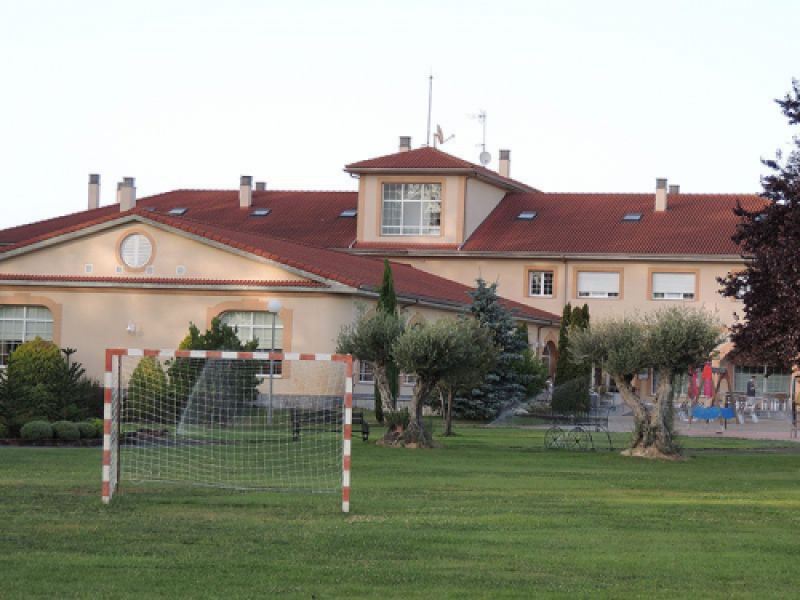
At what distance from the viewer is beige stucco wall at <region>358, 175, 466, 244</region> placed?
194 ft

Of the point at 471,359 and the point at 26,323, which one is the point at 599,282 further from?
the point at 471,359

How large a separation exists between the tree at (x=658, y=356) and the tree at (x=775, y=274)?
0.70m

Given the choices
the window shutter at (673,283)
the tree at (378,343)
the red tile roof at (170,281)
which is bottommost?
the tree at (378,343)

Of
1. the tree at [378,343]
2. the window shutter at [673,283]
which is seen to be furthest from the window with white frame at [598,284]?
the tree at [378,343]

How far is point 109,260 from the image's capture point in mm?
43688

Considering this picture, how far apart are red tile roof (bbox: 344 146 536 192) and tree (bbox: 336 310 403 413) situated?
2819 cm

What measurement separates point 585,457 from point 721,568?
47.7 feet

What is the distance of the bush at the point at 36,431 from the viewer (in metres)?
27.6

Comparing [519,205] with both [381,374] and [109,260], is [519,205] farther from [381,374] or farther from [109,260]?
[381,374]

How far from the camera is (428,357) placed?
95.3ft

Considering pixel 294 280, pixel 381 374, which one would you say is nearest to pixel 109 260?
pixel 294 280

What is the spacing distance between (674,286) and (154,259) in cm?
2272

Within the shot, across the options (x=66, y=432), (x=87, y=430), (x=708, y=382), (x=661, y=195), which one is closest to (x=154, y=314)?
(x=87, y=430)

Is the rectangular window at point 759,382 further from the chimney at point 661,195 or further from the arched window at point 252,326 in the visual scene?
the arched window at point 252,326
